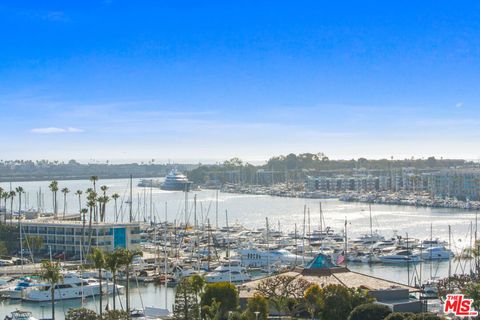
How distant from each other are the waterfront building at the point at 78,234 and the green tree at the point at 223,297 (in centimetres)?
1976

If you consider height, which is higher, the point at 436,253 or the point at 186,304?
the point at 186,304

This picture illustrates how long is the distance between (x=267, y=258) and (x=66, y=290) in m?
12.7

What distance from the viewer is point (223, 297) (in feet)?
68.5

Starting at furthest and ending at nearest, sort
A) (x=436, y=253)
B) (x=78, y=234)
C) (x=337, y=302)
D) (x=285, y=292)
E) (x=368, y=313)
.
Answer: (x=436, y=253), (x=78, y=234), (x=285, y=292), (x=337, y=302), (x=368, y=313)

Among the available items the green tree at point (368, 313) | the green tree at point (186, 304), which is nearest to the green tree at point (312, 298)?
the green tree at point (368, 313)

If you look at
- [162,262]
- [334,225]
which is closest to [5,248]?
[162,262]

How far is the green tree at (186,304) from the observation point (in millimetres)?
20172

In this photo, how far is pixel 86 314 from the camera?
2025cm

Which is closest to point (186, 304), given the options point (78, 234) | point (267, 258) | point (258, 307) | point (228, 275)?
point (258, 307)

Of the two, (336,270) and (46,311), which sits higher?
(336,270)

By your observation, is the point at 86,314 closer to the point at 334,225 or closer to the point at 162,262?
the point at 162,262

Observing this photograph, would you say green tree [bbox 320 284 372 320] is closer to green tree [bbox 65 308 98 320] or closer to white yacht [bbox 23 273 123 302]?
green tree [bbox 65 308 98 320]

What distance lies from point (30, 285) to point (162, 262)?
905 centimetres

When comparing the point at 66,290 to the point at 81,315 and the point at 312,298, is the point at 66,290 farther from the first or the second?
the point at 312,298
